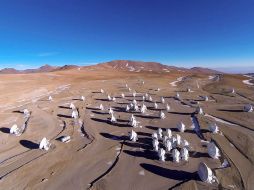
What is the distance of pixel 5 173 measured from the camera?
17.6 metres

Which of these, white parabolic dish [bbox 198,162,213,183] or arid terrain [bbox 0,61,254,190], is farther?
arid terrain [bbox 0,61,254,190]

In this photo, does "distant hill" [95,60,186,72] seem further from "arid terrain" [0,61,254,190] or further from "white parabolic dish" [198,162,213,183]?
"white parabolic dish" [198,162,213,183]

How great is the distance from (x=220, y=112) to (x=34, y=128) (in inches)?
989

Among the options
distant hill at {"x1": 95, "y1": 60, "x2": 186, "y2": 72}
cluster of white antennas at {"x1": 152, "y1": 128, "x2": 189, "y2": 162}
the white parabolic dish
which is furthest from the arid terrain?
distant hill at {"x1": 95, "y1": 60, "x2": 186, "y2": 72}

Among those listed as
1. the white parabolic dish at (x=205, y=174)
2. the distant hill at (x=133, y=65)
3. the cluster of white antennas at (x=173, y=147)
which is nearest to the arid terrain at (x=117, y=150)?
the white parabolic dish at (x=205, y=174)

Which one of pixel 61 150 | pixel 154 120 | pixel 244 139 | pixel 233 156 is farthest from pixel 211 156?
pixel 61 150

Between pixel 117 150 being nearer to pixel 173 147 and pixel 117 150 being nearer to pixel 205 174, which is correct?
pixel 173 147

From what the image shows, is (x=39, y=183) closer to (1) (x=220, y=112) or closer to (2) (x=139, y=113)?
(2) (x=139, y=113)

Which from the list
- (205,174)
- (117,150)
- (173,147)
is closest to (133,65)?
(117,150)

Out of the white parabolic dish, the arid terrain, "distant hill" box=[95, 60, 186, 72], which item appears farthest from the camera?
"distant hill" box=[95, 60, 186, 72]

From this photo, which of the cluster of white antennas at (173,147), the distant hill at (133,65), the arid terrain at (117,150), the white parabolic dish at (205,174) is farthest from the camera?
the distant hill at (133,65)

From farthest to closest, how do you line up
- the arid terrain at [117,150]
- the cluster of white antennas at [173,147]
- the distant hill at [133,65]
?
the distant hill at [133,65] → the cluster of white antennas at [173,147] → the arid terrain at [117,150]

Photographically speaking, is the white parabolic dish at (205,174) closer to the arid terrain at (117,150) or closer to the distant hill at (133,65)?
the arid terrain at (117,150)

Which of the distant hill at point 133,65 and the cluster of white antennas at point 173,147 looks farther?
the distant hill at point 133,65
